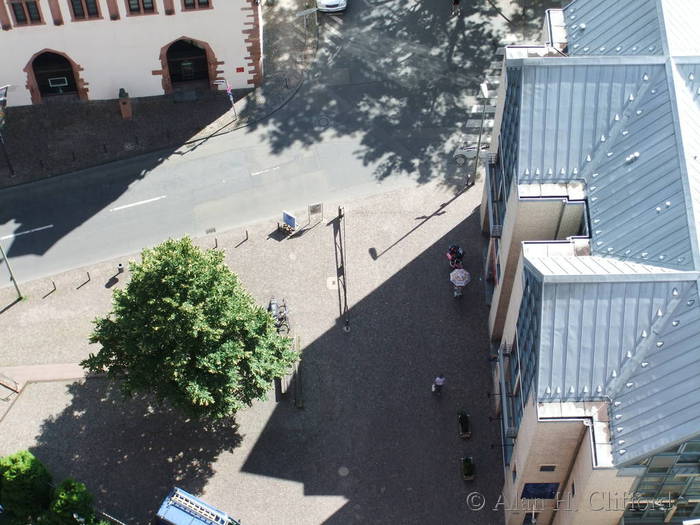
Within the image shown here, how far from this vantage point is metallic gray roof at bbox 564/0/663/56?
5044 centimetres

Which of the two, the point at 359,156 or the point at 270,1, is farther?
the point at 270,1

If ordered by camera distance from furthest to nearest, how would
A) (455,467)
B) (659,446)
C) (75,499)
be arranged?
(455,467)
(75,499)
(659,446)

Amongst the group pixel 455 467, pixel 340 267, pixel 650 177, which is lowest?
pixel 455 467

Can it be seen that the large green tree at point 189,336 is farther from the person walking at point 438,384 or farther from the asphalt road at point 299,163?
the asphalt road at point 299,163

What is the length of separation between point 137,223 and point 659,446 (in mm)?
40246

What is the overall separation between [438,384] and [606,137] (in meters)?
17.5

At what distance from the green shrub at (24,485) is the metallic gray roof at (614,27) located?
36810mm

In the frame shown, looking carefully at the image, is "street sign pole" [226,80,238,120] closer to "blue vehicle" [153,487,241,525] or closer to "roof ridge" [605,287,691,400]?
"blue vehicle" [153,487,241,525]

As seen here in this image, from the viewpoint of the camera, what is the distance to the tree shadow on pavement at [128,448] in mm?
55344

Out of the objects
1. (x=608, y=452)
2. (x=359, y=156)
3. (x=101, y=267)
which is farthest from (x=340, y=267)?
(x=608, y=452)

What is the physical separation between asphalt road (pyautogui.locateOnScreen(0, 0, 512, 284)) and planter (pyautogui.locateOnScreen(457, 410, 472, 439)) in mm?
19384

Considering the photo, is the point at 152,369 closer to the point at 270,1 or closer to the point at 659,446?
the point at 659,446

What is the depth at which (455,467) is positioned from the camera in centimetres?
5556

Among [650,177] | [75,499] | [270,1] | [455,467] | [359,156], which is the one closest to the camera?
[650,177]
